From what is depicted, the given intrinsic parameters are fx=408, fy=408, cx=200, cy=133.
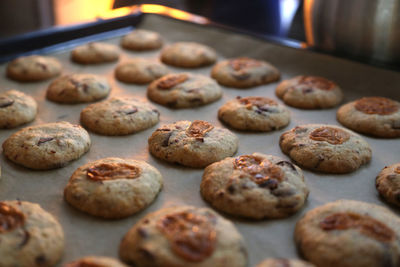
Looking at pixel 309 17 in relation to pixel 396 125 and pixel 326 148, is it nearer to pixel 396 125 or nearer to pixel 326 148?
pixel 396 125

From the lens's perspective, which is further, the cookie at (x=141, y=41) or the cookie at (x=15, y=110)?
the cookie at (x=141, y=41)

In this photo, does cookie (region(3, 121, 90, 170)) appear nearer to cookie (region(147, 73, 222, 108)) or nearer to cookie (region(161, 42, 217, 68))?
cookie (region(147, 73, 222, 108))

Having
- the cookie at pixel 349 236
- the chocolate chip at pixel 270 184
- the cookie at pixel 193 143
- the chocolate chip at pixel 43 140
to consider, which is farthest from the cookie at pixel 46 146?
the cookie at pixel 349 236

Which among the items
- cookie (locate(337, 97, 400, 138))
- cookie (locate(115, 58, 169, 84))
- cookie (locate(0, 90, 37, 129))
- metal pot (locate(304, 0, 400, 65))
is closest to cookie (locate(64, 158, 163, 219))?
cookie (locate(0, 90, 37, 129))

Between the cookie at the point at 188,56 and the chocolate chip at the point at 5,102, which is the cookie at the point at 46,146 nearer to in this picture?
the chocolate chip at the point at 5,102

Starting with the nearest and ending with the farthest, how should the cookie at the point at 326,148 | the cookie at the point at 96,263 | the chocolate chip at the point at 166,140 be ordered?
the cookie at the point at 96,263 < the cookie at the point at 326,148 < the chocolate chip at the point at 166,140

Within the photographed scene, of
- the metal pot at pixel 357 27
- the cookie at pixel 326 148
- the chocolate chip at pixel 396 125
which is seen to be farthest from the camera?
the metal pot at pixel 357 27

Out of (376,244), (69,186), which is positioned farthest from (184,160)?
(376,244)
